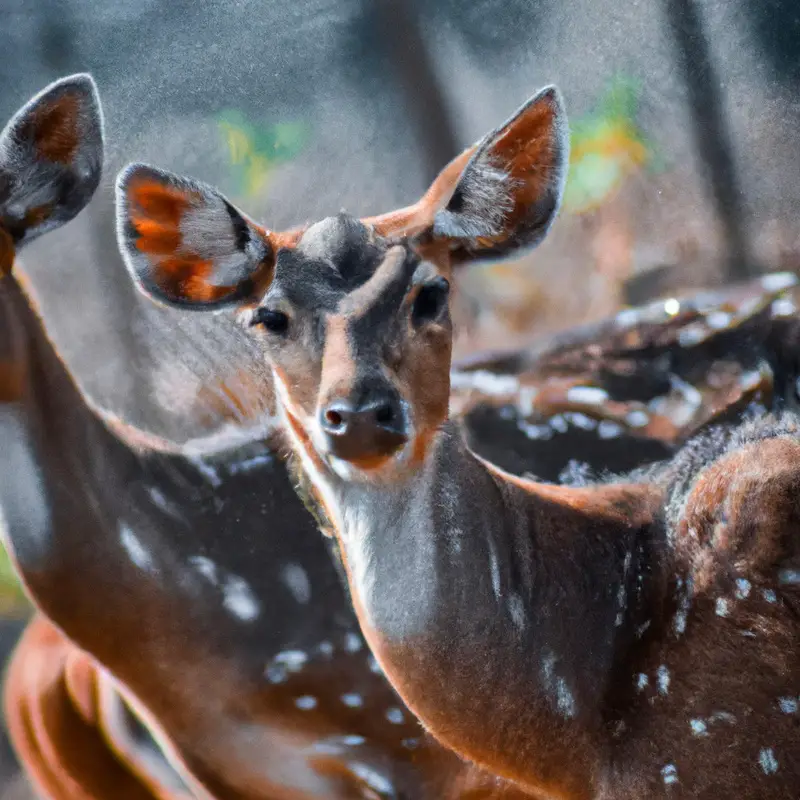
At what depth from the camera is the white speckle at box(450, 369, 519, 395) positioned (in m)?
1.20

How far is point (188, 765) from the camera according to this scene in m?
1.08

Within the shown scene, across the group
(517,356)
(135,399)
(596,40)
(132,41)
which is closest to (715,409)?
(517,356)

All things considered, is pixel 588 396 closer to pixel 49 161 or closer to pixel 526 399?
pixel 526 399

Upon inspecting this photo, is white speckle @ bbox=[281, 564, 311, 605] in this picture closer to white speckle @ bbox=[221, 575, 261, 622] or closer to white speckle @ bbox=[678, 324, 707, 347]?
white speckle @ bbox=[221, 575, 261, 622]

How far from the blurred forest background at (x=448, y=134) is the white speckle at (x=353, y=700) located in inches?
11.8

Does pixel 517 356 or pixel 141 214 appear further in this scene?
pixel 517 356

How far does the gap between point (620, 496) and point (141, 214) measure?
1.47 ft

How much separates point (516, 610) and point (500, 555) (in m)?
0.04

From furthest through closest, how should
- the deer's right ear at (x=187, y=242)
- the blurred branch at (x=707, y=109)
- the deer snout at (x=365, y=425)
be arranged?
the blurred branch at (x=707, y=109) < the deer's right ear at (x=187, y=242) < the deer snout at (x=365, y=425)

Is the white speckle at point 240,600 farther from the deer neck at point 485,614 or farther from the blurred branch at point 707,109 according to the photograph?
the blurred branch at point 707,109

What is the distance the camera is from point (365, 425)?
805mm

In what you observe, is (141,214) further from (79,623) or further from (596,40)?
(596,40)

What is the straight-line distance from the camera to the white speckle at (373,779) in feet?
3.54

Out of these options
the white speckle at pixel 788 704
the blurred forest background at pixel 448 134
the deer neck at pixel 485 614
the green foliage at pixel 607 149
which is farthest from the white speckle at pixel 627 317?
the white speckle at pixel 788 704
